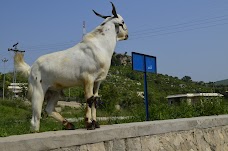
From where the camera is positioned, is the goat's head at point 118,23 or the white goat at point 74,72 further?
the goat's head at point 118,23

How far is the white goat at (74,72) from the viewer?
14.5 ft

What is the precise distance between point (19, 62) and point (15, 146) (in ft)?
6.50

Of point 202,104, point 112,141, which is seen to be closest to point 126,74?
point 202,104

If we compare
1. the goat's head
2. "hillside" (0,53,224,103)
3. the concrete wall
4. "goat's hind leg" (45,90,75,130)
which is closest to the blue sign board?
the goat's head

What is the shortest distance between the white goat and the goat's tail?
180 millimetres

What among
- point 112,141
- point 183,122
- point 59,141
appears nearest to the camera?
point 59,141

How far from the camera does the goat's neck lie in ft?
15.2

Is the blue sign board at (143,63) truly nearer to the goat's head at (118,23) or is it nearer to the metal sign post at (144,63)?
the metal sign post at (144,63)

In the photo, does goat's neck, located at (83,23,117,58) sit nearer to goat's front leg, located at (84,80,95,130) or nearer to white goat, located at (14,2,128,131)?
white goat, located at (14,2,128,131)

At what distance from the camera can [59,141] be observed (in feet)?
11.7

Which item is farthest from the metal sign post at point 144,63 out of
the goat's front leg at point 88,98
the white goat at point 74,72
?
the goat's front leg at point 88,98

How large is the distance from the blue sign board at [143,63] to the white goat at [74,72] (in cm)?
182

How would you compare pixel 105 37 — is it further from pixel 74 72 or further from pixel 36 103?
pixel 36 103

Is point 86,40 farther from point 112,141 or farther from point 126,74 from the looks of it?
point 126,74
